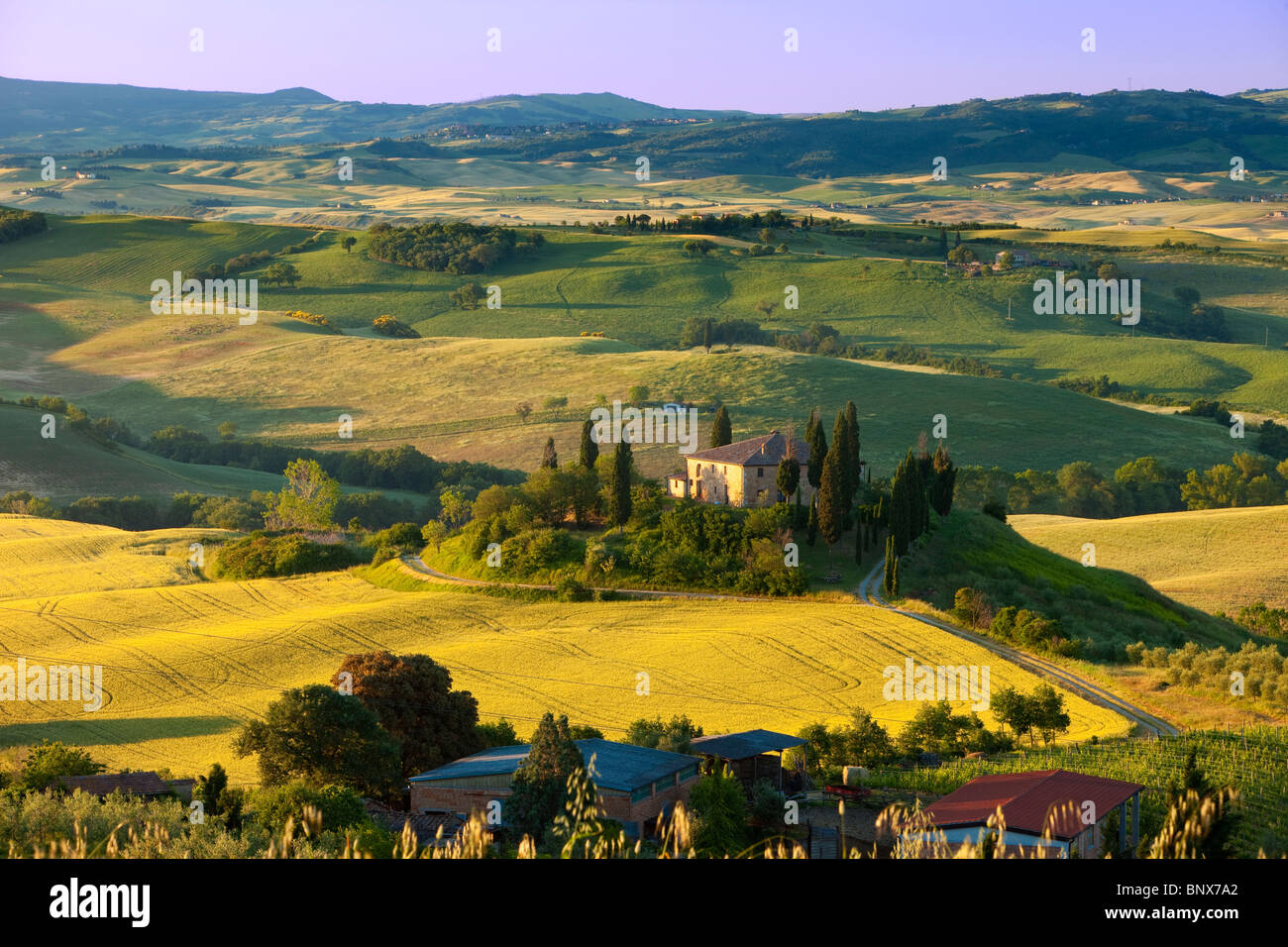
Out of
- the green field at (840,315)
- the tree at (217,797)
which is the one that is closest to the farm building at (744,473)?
the tree at (217,797)

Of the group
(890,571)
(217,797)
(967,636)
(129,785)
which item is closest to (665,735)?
(217,797)

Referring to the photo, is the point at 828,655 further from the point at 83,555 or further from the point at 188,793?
the point at 83,555

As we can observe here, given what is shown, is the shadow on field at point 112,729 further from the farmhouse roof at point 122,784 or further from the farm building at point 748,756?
the farm building at point 748,756

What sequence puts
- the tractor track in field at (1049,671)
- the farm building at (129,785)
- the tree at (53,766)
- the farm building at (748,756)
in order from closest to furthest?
the farm building at (129,785) < the tree at (53,766) < the farm building at (748,756) < the tractor track in field at (1049,671)

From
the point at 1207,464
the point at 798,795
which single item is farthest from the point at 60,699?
the point at 1207,464

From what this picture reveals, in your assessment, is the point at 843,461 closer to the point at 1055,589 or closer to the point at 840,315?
the point at 1055,589
